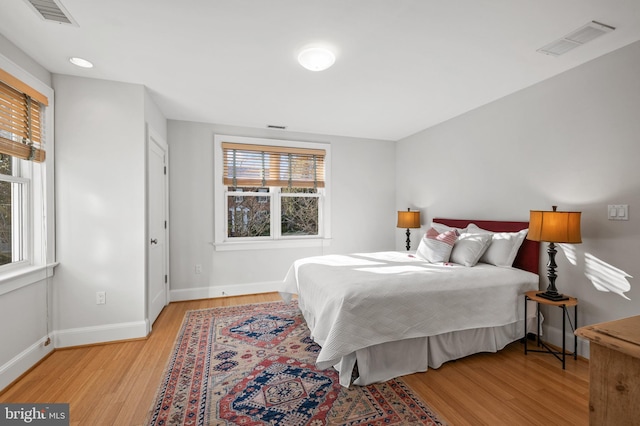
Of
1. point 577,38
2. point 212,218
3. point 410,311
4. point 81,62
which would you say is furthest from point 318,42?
point 212,218

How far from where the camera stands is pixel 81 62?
2439 mm

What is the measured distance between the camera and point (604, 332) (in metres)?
0.85

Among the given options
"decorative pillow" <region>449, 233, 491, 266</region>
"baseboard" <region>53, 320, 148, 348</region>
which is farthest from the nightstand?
"baseboard" <region>53, 320, 148, 348</region>

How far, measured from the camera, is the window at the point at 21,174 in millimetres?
2174

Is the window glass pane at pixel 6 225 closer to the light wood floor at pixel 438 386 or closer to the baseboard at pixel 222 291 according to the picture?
the light wood floor at pixel 438 386

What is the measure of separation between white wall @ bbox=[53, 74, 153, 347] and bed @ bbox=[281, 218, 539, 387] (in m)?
1.71

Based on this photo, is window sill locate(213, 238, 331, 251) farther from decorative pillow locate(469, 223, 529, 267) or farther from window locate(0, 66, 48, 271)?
decorative pillow locate(469, 223, 529, 267)

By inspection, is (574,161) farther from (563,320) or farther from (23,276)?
(23,276)

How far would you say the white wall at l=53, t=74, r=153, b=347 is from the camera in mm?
2668

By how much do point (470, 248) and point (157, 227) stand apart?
3491 millimetres

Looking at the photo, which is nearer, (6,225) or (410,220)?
(6,225)

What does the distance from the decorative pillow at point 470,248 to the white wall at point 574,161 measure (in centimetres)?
46

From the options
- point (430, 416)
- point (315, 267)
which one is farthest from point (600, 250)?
point (315, 267)

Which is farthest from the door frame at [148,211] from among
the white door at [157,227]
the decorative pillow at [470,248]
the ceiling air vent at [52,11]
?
the decorative pillow at [470,248]
